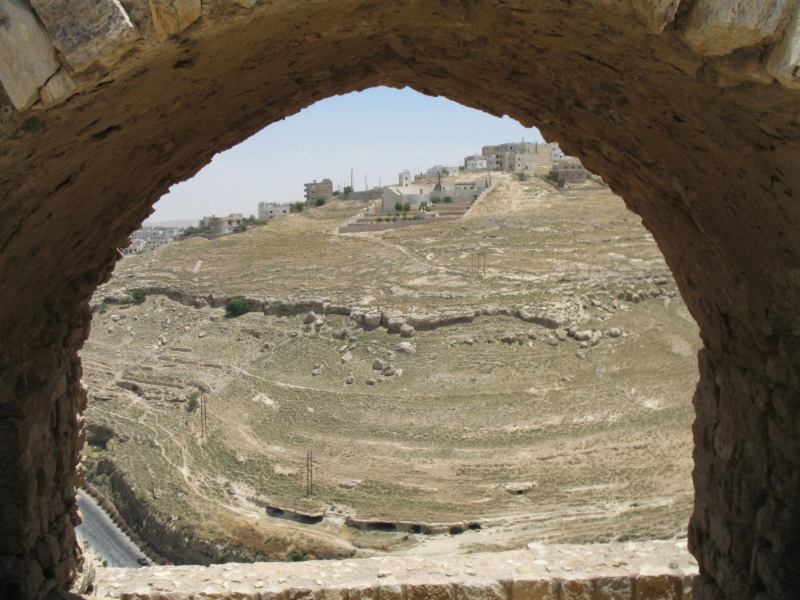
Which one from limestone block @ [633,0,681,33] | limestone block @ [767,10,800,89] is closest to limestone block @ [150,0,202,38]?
limestone block @ [633,0,681,33]

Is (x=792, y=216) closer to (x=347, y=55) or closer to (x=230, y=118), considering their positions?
(x=347, y=55)

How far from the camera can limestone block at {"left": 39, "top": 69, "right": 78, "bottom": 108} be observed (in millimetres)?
2416

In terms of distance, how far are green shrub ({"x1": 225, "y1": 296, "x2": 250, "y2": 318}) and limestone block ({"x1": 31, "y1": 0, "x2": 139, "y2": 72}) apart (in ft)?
116

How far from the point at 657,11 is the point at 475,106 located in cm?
231

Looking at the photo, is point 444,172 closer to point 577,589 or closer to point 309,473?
point 309,473

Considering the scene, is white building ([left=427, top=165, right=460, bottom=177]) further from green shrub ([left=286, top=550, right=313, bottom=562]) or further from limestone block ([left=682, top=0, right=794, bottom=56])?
limestone block ([left=682, top=0, right=794, bottom=56])

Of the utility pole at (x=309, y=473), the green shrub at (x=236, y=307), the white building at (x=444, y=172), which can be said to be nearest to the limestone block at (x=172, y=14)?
the utility pole at (x=309, y=473)

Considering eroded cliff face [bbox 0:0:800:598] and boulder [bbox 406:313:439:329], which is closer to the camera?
eroded cliff face [bbox 0:0:800:598]

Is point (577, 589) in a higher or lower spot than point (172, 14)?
lower

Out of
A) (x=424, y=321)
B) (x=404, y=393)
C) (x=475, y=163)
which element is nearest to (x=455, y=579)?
(x=404, y=393)

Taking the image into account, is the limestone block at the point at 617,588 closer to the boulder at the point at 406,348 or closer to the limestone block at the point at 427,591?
the limestone block at the point at 427,591

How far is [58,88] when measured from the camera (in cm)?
243

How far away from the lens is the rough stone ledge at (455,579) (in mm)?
5406

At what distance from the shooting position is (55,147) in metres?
2.80
